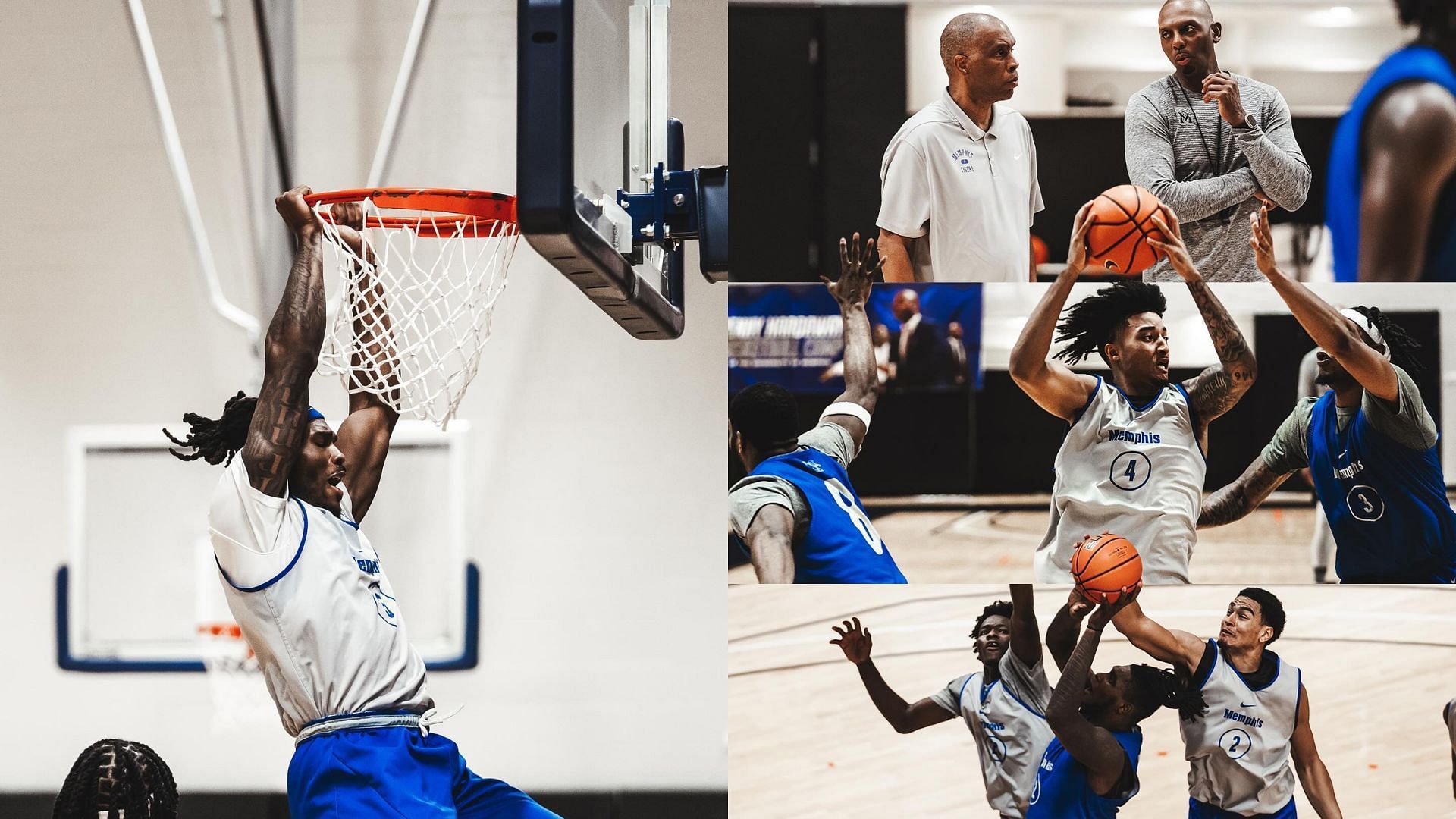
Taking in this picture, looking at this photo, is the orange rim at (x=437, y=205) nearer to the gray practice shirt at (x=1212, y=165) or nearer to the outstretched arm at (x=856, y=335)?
the outstretched arm at (x=856, y=335)

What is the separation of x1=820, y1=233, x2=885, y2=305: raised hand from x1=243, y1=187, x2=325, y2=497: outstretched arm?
2311 millimetres

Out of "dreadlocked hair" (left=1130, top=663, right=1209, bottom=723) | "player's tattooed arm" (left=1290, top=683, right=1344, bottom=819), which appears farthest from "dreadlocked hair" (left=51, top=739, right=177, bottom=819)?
"player's tattooed arm" (left=1290, top=683, right=1344, bottom=819)

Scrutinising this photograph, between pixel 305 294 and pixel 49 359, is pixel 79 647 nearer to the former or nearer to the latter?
pixel 49 359

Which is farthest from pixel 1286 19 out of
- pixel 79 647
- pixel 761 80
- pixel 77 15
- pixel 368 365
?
pixel 79 647

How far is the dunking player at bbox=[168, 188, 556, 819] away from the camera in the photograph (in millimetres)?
2932

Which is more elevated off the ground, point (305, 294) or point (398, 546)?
point (305, 294)

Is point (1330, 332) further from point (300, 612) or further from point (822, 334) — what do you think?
point (300, 612)

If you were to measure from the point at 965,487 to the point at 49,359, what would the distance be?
4130mm

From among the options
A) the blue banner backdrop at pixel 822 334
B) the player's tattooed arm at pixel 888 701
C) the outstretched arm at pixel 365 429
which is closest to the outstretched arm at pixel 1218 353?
the blue banner backdrop at pixel 822 334

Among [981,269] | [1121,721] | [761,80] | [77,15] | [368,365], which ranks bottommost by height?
[1121,721]

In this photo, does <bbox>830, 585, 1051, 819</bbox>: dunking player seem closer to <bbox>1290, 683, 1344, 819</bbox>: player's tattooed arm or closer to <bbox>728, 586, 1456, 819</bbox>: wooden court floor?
<bbox>728, 586, 1456, 819</bbox>: wooden court floor

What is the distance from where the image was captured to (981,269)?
15.8ft

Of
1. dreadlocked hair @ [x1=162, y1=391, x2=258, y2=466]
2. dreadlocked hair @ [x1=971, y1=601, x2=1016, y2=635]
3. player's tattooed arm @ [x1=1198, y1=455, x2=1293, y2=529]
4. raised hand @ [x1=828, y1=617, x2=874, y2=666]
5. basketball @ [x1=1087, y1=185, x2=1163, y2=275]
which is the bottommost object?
raised hand @ [x1=828, y1=617, x2=874, y2=666]

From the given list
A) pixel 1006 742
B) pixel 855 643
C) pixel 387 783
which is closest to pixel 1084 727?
pixel 1006 742
